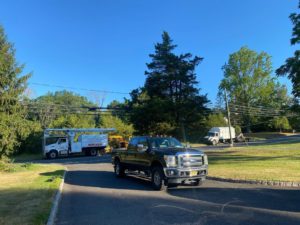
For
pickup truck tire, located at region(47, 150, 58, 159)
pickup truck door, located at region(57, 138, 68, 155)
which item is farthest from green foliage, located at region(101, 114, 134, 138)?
pickup truck tire, located at region(47, 150, 58, 159)

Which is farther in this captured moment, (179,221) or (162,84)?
(162,84)

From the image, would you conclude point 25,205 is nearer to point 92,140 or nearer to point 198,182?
point 198,182

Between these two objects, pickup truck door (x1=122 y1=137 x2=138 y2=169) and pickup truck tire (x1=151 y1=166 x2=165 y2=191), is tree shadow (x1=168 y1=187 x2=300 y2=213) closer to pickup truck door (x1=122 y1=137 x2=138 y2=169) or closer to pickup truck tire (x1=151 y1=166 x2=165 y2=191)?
pickup truck tire (x1=151 y1=166 x2=165 y2=191)

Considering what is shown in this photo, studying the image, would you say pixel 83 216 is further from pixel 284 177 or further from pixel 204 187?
pixel 284 177

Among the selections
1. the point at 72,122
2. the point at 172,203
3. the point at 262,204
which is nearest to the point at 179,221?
the point at 172,203

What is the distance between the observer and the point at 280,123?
81.8 m

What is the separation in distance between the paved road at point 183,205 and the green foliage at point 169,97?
19.5m

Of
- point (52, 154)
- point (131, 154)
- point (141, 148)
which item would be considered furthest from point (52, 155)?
point (141, 148)

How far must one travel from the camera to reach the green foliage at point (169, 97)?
3170 centimetres

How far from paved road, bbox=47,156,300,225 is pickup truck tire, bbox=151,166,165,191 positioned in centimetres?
33

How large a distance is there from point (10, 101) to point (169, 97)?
54.4 ft

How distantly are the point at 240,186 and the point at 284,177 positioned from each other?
7.34 feet

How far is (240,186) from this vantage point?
11641mm

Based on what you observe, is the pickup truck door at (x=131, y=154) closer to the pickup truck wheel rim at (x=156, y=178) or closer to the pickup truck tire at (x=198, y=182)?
the pickup truck wheel rim at (x=156, y=178)
